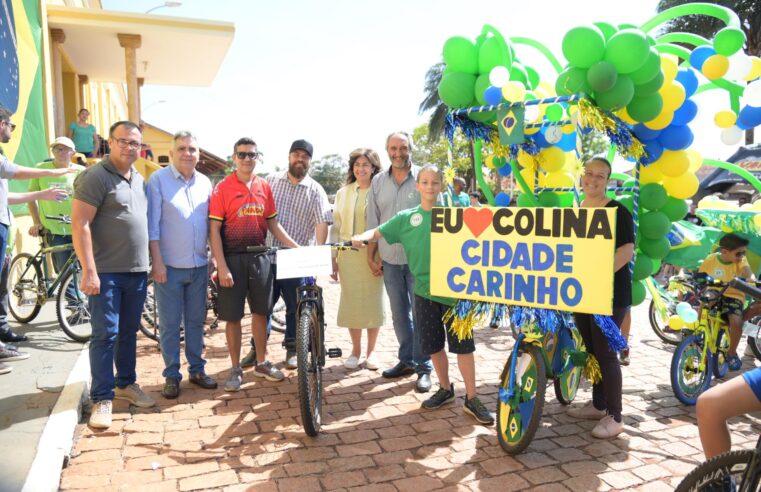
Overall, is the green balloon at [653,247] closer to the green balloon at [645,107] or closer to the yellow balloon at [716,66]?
the green balloon at [645,107]

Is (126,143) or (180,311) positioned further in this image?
(180,311)

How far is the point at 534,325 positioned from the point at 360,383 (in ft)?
6.79

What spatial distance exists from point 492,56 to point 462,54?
251 millimetres

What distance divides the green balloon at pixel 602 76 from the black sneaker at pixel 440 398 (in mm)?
2548

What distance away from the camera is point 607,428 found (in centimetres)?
398

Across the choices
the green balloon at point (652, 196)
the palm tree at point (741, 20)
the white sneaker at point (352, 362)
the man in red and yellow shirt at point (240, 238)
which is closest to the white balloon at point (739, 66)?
the green balloon at point (652, 196)

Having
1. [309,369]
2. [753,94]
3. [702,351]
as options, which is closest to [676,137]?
[753,94]

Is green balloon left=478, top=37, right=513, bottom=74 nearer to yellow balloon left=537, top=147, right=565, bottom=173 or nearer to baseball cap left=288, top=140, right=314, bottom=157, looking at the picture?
yellow balloon left=537, top=147, right=565, bottom=173

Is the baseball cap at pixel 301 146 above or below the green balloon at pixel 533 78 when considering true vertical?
below

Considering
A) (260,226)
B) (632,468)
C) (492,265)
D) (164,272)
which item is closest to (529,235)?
(492,265)

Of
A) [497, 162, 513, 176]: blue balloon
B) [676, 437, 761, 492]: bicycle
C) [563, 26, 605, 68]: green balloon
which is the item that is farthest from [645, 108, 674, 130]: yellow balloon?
[676, 437, 761, 492]: bicycle

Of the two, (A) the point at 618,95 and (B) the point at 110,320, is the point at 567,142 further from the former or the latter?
(B) the point at 110,320

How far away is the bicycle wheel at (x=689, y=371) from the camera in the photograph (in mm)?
4668

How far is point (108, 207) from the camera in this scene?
160 inches
